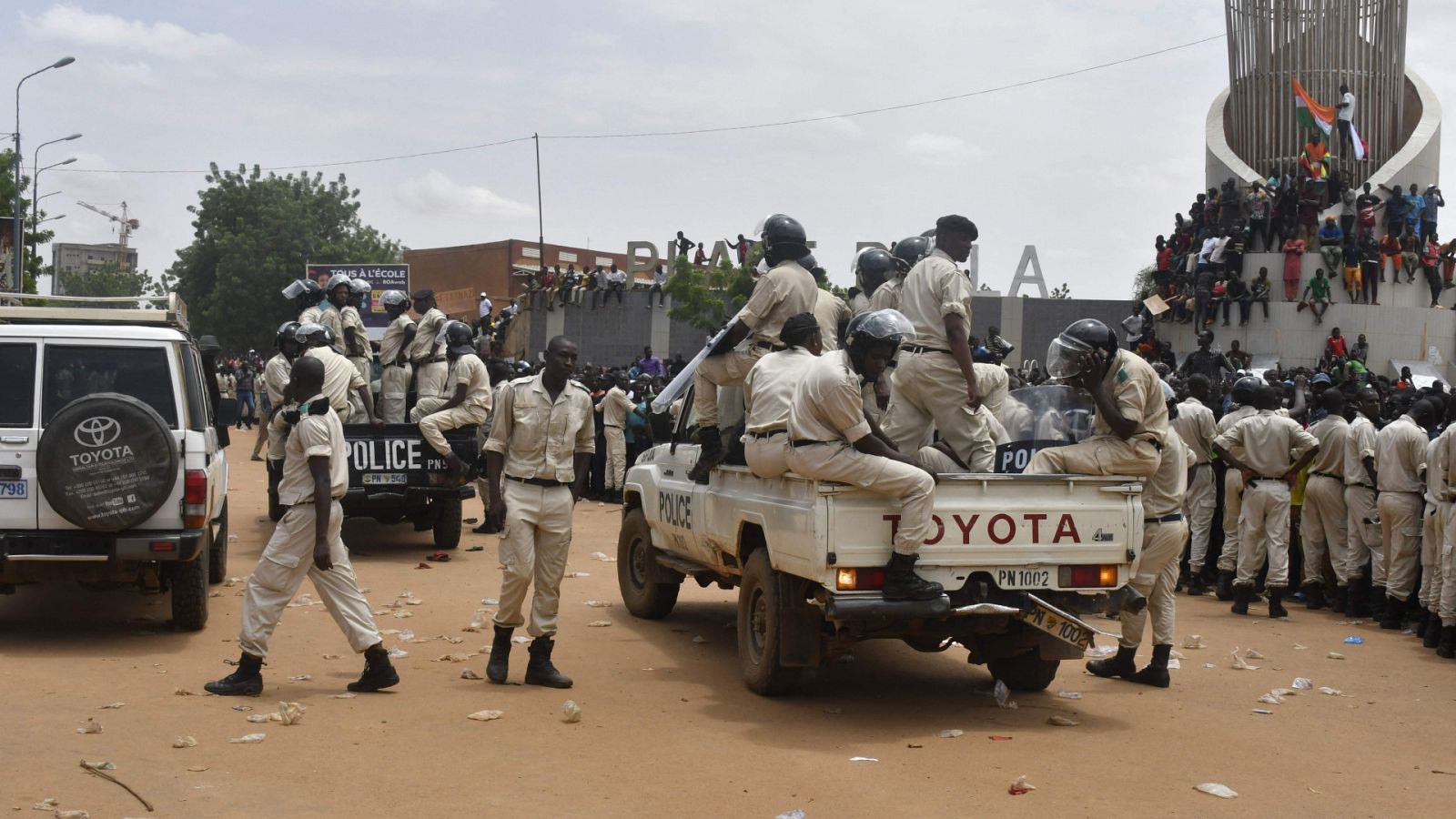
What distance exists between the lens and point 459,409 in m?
13.1

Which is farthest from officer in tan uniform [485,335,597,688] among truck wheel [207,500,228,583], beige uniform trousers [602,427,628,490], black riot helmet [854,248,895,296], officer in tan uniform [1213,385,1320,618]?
beige uniform trousers [602,427,628,490]

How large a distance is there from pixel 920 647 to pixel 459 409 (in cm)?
673

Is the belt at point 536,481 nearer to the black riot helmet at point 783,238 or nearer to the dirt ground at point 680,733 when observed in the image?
the dirt ground at point 680,733

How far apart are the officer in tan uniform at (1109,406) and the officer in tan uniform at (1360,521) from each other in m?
4.45

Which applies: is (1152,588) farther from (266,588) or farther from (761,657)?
(266,588)

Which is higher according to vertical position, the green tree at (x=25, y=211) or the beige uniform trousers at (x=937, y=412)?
the green tree at (x=25, y=211)

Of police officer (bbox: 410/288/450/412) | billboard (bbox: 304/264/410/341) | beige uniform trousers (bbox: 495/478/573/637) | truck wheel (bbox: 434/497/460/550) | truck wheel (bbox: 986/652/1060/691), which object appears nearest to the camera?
beige uniform trousers (bbox: 495/478/573/637)

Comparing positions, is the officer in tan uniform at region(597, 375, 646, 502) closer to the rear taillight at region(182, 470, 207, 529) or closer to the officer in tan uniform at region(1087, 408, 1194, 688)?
the rear taillight at region(182, 470, 207, 529)

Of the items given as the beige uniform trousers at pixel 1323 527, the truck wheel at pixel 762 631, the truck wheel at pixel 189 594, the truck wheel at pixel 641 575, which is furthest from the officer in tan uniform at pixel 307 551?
the beige uniform trousers at pixel 1323 527

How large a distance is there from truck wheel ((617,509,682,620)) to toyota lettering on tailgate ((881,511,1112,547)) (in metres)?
3.59

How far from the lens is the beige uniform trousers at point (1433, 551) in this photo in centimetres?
959

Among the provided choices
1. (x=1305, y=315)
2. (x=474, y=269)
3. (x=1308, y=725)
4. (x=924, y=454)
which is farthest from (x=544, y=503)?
(x=474, y=269)

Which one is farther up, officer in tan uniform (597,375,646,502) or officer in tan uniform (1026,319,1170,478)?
officer in tan uniform (1026,319,1170,478)

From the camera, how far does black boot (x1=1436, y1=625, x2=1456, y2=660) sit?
9.38 metres
